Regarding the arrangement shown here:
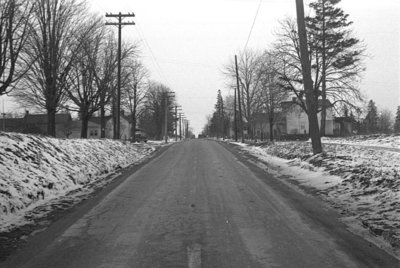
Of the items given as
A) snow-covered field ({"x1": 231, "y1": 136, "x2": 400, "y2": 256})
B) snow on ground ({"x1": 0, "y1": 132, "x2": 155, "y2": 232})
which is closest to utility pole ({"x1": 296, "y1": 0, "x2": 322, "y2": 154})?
snow-covered field ({"x1": 231, "y1": 136, "x2": 400, "y2": 256})

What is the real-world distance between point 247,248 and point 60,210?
15.7 feet

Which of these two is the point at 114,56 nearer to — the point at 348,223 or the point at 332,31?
the point at 332,31

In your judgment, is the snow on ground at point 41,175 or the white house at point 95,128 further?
the white house at point 95,128

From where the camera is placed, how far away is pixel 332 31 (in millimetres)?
45625

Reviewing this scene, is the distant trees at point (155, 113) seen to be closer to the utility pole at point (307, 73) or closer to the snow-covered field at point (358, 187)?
the utility pole at point (307, 73)

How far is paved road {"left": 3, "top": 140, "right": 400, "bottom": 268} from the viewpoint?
227 inches

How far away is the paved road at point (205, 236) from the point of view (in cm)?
577

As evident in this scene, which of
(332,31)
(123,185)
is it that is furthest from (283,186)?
(332,31)

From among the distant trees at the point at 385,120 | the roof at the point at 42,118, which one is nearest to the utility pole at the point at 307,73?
the roof at the point at 42,118

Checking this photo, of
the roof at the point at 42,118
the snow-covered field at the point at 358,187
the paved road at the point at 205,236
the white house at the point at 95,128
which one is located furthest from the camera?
the white house at the point at 95,128

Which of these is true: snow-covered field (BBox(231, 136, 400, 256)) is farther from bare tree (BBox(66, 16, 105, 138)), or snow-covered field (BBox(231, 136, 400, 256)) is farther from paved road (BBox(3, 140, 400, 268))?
bare tree (BBox(66, 16, 105, 138))

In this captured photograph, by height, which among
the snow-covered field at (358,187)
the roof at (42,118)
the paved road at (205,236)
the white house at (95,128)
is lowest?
the paved road at (205,236)

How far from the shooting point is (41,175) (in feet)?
38.8

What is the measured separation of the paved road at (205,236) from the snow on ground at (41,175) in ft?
3.98
